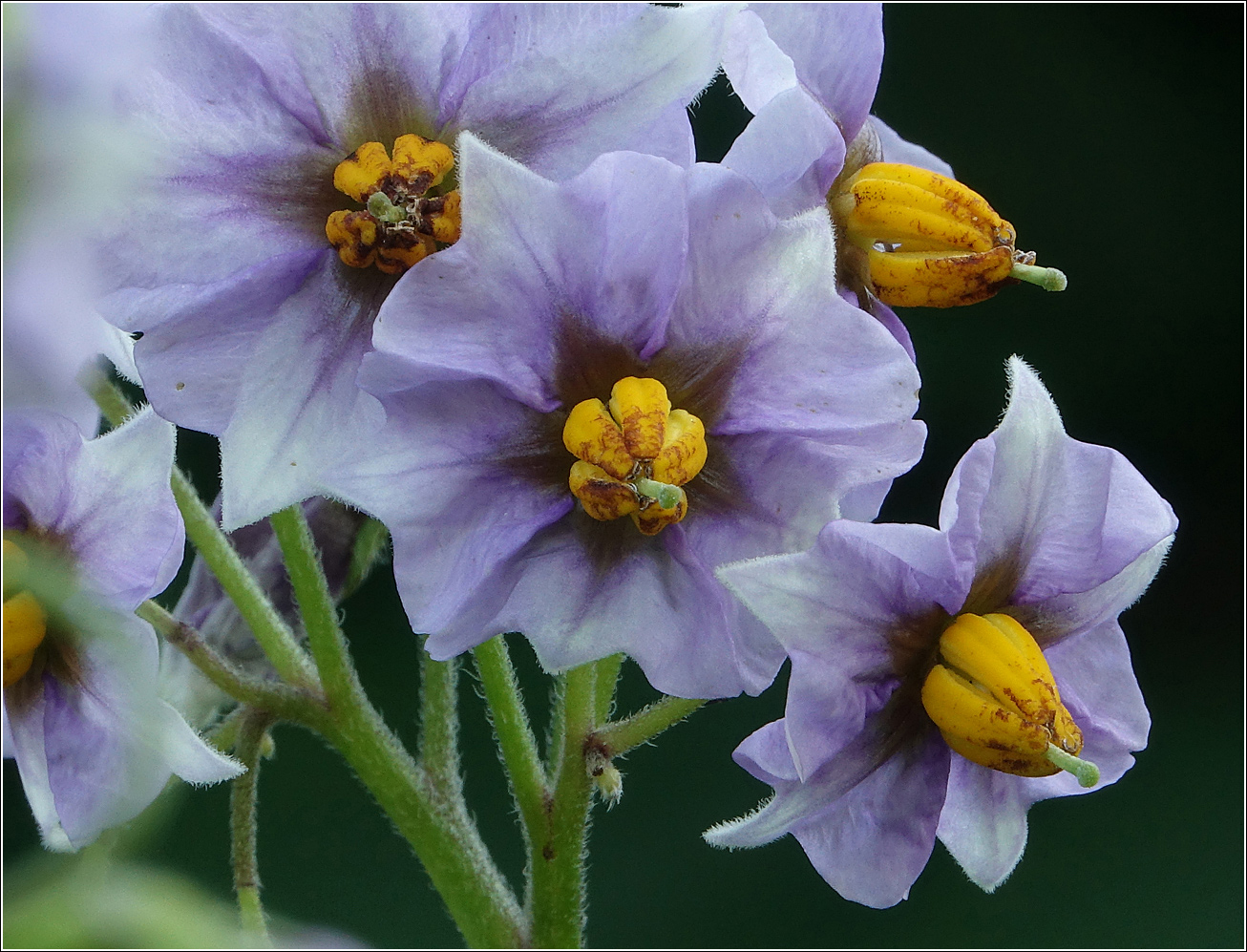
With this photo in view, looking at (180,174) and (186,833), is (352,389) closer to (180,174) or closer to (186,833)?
(180,174)

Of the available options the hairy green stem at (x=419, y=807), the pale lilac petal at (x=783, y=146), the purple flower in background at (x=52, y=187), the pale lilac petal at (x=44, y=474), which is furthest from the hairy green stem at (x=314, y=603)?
the purple flower in background at (x=52, y=187)

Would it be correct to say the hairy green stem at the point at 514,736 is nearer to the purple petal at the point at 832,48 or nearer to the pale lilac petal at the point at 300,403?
the pale lilac petal at the point at 300,403

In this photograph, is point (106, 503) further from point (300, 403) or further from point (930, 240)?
point (930, 240)

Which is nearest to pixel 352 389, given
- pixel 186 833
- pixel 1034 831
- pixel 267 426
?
pixel 267 426

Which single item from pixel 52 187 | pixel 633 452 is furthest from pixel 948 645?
pixel 52 187

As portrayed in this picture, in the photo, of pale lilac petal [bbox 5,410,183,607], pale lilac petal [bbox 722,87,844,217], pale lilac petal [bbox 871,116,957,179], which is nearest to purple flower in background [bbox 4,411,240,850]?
pale lilac petal [bbox 5,410,183,607]

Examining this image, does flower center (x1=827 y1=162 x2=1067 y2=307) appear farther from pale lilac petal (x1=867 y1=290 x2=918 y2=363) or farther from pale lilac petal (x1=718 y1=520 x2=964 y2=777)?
pale lilac petal (x1=718 y1=520 x2=964 y2=777)
